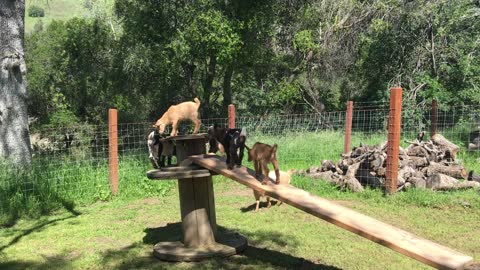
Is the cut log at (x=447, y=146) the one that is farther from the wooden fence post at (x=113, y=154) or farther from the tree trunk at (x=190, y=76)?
the tree trunk at (x=190, y=76)

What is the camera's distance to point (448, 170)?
8.27 metres

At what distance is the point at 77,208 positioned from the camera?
7.33 meters

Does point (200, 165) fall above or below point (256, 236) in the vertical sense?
above

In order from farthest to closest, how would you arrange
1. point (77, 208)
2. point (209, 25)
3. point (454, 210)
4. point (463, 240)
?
point (209, 25) < point (77, 208) < point (454, 210) < point (463, 240)

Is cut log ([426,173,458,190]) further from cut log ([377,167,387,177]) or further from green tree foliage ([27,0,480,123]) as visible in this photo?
green tree foliage ([27,0,480,123])

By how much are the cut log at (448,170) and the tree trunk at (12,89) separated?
7.26 meters

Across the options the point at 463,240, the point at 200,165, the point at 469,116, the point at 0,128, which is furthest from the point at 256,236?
the point at 469,116

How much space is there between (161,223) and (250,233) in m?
1.38

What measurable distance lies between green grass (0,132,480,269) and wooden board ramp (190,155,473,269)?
106 centimetres

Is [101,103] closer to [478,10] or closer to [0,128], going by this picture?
[0,128]

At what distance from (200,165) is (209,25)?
347 inches

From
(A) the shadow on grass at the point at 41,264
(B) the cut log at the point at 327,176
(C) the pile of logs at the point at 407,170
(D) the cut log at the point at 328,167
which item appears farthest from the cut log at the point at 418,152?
(A) the shadow on grass at the point at 41,264

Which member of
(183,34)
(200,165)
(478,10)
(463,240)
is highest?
(478,10)

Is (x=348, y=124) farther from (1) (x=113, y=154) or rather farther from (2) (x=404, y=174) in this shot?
(1) (x=113, y=154)
